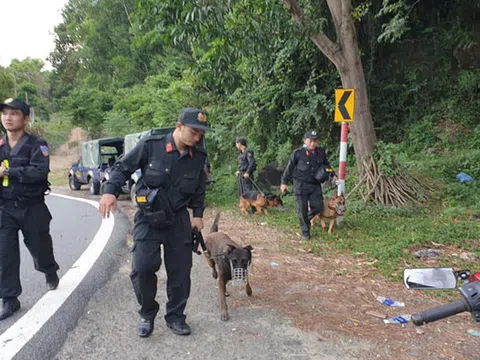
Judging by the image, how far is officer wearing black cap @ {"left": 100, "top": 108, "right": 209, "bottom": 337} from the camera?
3.02m

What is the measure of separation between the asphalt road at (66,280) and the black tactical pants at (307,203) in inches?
119

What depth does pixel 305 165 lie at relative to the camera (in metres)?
6.32

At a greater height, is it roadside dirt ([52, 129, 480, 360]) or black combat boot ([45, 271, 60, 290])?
black combat boot ([45, 271, 60, 290])

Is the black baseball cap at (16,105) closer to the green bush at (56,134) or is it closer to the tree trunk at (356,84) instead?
the tree trunk at (356,84)

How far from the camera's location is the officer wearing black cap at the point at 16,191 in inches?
135

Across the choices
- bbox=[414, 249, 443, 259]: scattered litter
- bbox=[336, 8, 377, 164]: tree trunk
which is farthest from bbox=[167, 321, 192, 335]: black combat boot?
bbox=[336, 8, 377, 164]: tree trunk

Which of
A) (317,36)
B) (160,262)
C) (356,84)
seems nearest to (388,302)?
(160,262)

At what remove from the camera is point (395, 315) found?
350cm

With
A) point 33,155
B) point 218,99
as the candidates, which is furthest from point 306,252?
point 218,99

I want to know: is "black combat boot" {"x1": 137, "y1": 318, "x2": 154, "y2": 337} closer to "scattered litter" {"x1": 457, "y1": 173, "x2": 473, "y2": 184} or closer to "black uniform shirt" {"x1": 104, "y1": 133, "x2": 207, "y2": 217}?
"black uniform shirt" {"x1": 104, "y1": 133, "x2": 207, "y2": 217}

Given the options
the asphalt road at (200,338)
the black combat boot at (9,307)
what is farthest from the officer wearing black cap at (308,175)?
the black combat boot at (9,307)

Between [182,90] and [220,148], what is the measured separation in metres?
4.27

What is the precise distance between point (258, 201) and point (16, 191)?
5.74m

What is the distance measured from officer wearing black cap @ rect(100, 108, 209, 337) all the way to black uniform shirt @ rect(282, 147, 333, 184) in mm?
3357
